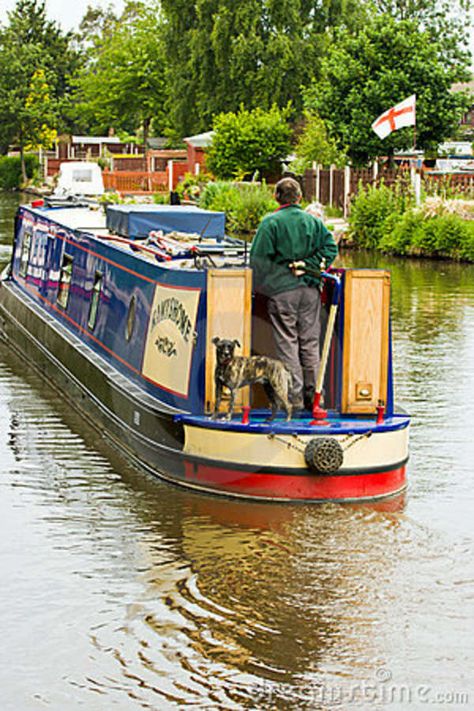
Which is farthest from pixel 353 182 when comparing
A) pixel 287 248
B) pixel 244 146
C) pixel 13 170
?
pixel 13 170

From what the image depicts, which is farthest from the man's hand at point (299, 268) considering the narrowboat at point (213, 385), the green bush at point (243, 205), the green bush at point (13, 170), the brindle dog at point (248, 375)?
the green bush at point (13, 170)

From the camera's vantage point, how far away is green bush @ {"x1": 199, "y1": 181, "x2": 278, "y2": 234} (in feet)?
114

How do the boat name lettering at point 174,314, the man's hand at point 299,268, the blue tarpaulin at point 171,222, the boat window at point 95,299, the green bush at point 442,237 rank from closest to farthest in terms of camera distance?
the man's hand at point 299,268 < the boat name lettering at point 174,314 < the blue tarpaulin at point 171,222 < the boat window at point 95,299 < the green bush at point 442,237

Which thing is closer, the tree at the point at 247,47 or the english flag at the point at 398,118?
the english flag at the point at 398,118

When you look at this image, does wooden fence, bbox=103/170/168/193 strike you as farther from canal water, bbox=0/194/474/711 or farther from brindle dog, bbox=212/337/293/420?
brindle dog, bbox=212/337/293/420

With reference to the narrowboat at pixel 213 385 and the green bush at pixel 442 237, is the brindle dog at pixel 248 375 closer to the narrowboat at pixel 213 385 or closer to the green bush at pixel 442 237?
the narrowboat at pixel 213 385

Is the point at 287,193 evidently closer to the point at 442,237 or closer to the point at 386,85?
the point at 442,237

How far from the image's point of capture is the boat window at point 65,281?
568 inches

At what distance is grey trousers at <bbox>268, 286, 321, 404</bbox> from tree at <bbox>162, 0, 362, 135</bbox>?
48.6 metres

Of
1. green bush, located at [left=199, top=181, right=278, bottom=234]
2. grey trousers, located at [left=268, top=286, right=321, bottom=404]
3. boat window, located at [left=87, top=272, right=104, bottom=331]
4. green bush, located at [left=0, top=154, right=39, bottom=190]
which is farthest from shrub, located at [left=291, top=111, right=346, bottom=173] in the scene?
grey trousers, located at [left=268, top=286, right=321, bottom=404]

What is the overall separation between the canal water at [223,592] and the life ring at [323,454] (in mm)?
318

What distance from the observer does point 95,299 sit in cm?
1293

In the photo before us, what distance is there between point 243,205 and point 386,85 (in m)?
6.24

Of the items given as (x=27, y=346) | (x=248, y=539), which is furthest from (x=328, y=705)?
(x=27, y=346)
